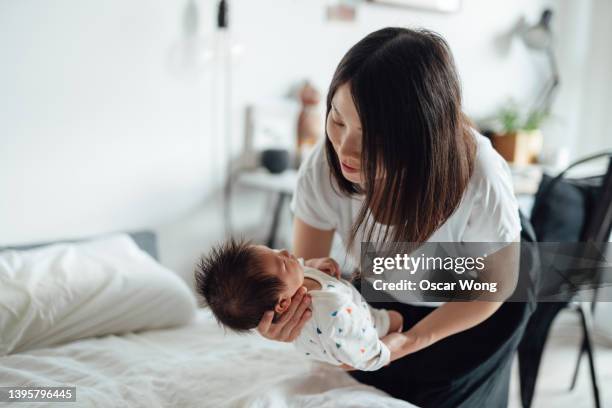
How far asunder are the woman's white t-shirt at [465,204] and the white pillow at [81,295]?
536 millimetres

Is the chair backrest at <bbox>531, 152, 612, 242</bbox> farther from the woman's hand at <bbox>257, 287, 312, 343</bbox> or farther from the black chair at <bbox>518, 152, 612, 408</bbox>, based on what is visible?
the woman's hand at <bbox>257, 287, 312, 343</bbox>

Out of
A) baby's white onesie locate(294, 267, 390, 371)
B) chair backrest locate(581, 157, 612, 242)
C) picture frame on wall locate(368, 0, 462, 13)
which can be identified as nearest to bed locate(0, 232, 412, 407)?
baby's white onesie locate(294, 267, 390, 371)

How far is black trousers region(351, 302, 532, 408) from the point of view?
3.54ft

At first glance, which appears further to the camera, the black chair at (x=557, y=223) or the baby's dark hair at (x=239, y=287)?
the black chair at (x=557, y=223)

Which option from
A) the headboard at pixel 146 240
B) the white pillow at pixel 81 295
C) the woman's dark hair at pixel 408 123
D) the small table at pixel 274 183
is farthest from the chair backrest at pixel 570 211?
the headboard at pixel 146 240

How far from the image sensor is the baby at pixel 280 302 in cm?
92

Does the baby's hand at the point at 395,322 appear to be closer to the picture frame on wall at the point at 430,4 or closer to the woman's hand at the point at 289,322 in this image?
the woman's hand at the point at 289,322

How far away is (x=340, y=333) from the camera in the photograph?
0.93 m

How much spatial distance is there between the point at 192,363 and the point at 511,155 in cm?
199

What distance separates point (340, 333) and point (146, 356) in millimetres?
556

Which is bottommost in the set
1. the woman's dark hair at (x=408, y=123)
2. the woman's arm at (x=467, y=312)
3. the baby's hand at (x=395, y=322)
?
the baby's hand at (x=395, y=322)

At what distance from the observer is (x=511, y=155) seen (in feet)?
8.64

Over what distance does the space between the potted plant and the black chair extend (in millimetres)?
1108

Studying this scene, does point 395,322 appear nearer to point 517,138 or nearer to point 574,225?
point 574,225
